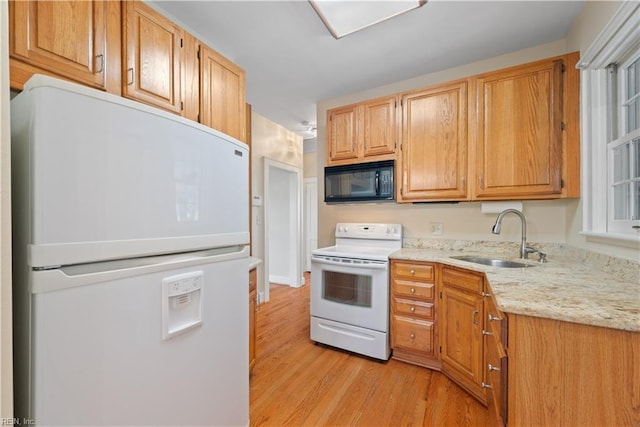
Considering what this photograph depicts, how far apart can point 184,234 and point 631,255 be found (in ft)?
6.41

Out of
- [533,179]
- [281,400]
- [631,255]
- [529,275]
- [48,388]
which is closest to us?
[48,388]

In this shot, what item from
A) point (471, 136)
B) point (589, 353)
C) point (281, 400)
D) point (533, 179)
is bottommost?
point (281, 400)

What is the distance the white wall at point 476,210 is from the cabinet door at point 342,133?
1.06 feet

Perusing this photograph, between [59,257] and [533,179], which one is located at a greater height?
[533,179]

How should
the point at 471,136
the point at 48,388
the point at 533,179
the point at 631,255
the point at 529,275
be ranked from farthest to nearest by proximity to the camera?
1. the point at 471,136
2. the point at 533,179
3. the point at 529,275
4. the point at 631,255
5. the point at 48,388

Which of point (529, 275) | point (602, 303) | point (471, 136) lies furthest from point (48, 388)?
point (471, 136)

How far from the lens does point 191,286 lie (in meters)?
0.97

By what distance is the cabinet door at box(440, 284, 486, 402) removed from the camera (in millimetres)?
1681

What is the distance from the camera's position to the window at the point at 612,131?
4.37 feet

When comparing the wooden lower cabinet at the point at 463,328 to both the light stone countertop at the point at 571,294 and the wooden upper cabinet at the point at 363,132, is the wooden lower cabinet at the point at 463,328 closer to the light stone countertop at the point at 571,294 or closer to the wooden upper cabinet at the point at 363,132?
the light stone countertop at the point at 571,294

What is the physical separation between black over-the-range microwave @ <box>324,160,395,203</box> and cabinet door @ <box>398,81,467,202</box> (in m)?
0.14

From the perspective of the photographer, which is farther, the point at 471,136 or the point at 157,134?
the point at 471,136

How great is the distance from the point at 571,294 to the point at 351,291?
1.50 meters

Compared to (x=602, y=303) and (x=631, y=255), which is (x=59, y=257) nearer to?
(x=602, y=303)
